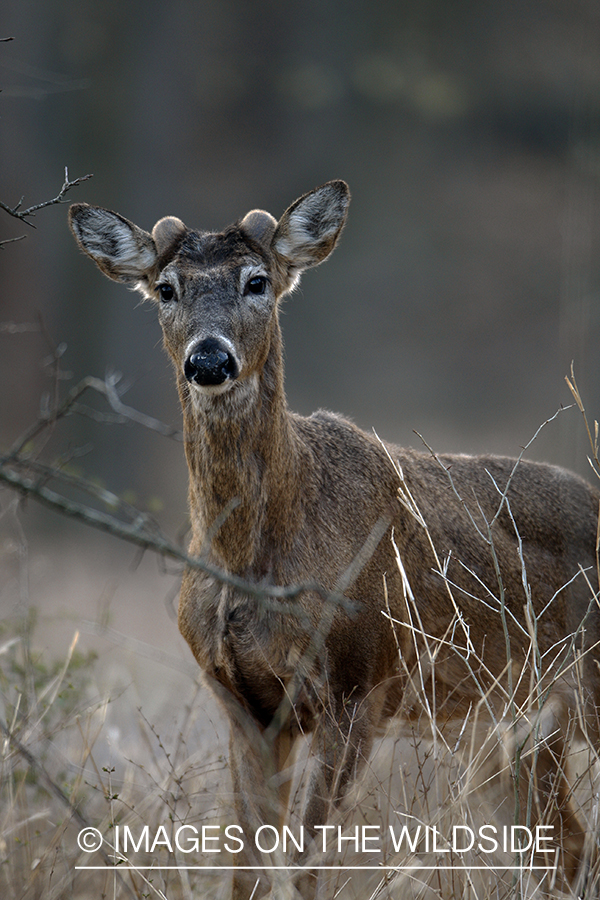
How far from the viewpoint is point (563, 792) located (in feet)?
12.5

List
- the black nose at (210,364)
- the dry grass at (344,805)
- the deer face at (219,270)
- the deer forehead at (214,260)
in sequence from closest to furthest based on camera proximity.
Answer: the dry grass at (344,805)
the black nose at (210,364)
the deer face at (219,270)
the deer forehead at (214,260)

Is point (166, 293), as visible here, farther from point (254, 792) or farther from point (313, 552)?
point (254, 792)

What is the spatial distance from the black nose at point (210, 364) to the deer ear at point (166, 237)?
815 mm

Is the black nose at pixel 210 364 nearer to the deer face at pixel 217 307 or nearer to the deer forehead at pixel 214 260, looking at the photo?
the deer face at pixel 217 307

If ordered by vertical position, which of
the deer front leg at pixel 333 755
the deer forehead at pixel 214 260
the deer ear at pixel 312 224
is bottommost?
the deer front leg at pixel 333 755

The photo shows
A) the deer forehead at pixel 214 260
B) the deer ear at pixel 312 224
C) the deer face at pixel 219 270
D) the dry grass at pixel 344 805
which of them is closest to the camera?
the dry grass at pixel 344 805

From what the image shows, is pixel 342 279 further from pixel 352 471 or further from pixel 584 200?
pixel 352 471

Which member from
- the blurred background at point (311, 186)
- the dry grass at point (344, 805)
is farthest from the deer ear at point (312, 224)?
the blurred background at point (311, 186)

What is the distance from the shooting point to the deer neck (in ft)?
11.3

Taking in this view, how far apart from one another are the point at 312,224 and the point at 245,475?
1.27m

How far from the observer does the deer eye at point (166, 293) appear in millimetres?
3738

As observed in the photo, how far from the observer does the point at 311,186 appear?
35.3 feet

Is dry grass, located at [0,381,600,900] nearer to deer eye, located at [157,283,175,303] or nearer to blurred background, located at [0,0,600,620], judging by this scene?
deer eye, located at [157,283,175,303]

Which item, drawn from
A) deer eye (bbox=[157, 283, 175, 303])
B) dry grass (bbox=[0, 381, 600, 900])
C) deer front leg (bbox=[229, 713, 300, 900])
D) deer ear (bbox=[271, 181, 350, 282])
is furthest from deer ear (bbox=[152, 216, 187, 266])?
deer front leg (bbox=[229, 713, 300, 900])
